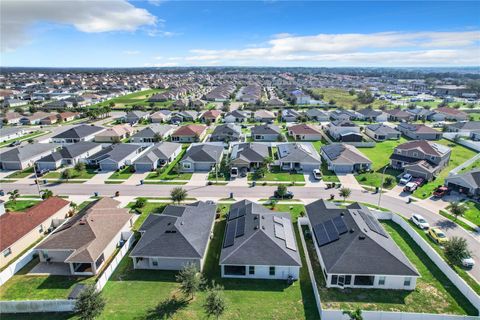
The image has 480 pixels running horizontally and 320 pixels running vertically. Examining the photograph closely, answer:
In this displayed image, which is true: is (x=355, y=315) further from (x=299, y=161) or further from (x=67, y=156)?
(x=67, y=156)

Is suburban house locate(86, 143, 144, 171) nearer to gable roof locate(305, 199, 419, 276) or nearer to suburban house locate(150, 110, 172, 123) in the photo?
Answer: suburban house locate(150, 110, 172, 123)

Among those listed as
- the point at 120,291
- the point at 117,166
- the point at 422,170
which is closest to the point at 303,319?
the point at 120,291

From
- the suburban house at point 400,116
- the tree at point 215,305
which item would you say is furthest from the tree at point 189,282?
the suburban house at point 400,116

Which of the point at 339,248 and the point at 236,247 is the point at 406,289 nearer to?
the point at 339,248

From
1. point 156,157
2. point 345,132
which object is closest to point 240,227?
point 156,157

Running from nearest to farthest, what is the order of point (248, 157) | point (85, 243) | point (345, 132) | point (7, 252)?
point (85, 243), point (7, 252), point (248, 157), point (345, 132)

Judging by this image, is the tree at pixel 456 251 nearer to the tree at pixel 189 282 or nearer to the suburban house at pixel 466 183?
the suburban house at pixel 466 183

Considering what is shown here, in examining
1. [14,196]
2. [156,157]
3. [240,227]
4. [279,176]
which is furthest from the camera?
[156,157]
